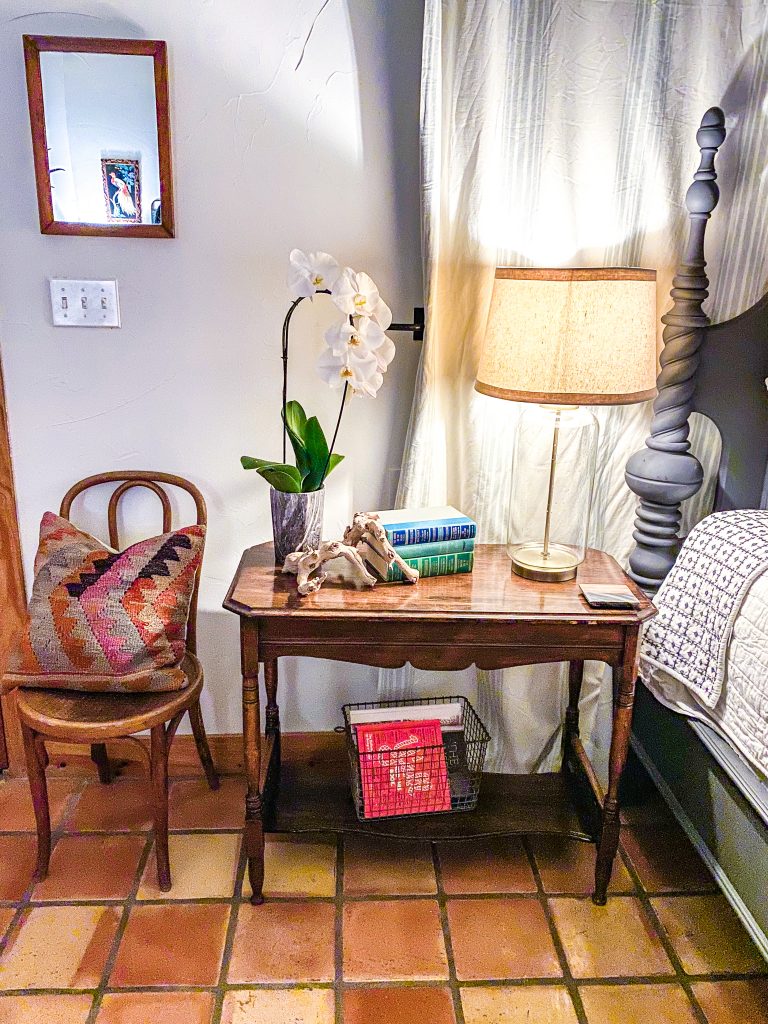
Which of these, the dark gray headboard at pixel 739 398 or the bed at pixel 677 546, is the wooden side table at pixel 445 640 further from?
the dark gray headboard at pixel 739 398

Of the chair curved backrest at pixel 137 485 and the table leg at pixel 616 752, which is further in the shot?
the chair curved backrest at pixel 137 485

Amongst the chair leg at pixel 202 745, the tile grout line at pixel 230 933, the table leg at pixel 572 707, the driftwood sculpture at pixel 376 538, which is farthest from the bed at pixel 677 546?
the chair leg at pixel 202 745

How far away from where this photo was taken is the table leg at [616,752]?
157cm

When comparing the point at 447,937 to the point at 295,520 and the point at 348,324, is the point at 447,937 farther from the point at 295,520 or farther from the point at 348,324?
the point at 348,324

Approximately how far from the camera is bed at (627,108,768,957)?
4.74ft

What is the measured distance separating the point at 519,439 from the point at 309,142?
0.83 metres

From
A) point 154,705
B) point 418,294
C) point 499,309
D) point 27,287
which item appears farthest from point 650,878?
point 27,287

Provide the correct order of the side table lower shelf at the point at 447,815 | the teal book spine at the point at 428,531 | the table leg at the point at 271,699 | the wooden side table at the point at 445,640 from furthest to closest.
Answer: the table leg at the point at 271,699
the side table lower shelf at the point at 447,815
the teal book spine at the point at 428,531
the wooden side table at the point at 445,640

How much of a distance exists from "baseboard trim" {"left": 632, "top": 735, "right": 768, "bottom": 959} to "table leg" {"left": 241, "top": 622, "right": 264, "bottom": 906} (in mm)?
912

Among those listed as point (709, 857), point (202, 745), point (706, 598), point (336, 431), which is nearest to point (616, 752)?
point (709, 857)

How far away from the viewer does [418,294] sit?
73.1 inches

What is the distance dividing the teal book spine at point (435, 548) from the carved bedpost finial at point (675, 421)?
0.47 meters

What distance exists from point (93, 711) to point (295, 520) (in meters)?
0.58

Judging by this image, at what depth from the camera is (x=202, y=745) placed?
202 cm
